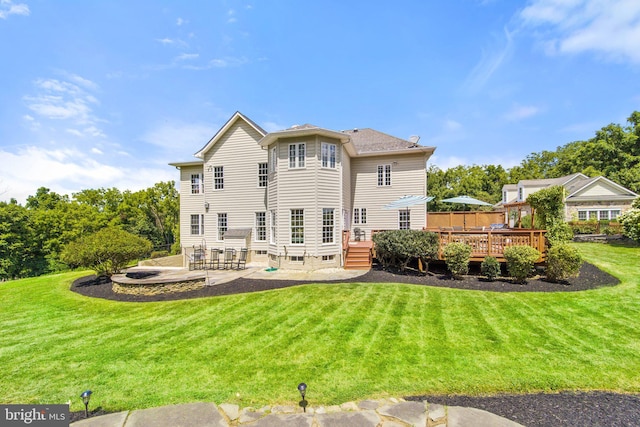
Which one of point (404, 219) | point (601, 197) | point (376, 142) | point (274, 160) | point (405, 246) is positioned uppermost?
point (376, 142)

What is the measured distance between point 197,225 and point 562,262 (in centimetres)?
1820

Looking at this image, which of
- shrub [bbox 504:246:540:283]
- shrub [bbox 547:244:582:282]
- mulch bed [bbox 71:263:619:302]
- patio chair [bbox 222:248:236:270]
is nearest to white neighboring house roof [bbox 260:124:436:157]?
patio chair [bbox 222:248:236:270]

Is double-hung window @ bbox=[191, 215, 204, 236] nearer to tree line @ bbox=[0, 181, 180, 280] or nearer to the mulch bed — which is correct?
the mulch bed

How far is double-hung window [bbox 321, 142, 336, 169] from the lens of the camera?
12871mm

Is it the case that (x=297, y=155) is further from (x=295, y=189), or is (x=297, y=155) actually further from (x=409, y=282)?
(x=409, y=282)

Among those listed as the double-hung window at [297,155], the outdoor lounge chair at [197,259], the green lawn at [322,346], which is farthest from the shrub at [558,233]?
the outdoor lounge chair at [197,259]

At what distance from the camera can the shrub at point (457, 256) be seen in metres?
9.61

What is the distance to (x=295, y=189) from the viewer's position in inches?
508

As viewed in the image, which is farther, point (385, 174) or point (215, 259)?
point (385, 174)

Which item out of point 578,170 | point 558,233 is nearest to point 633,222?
point 558,233

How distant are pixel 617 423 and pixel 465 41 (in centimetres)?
1424

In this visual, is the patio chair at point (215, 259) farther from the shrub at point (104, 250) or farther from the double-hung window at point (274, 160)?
the double-hung window at point (274, 160)

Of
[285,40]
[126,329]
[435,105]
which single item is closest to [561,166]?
[435,105]

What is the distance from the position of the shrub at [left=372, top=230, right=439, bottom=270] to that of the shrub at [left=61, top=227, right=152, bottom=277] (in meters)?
10.5
